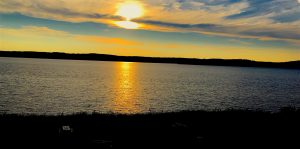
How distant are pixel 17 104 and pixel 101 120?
3412 cm

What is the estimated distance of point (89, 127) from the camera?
22.4 metres

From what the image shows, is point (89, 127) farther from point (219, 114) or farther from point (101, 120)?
point (219, 114)

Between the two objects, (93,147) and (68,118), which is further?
(68,118)

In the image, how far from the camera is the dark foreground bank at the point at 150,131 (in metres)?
18.0

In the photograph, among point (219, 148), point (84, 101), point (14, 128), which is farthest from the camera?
point (84, 101)

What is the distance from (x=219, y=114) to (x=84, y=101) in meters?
38.0

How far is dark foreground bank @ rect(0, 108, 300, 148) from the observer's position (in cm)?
1802

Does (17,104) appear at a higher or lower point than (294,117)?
lower

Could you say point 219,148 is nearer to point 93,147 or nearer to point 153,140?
point 153,140

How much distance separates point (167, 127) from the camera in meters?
23.1

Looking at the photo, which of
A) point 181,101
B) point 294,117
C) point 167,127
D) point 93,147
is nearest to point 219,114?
point 294,117

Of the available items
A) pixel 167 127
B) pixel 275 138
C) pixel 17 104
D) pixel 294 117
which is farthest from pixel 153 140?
pixel 17 104

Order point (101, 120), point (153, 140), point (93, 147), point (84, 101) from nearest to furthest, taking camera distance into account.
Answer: point (93, 147) < point (153, 140) < point (101, 120) < point (84, 101)

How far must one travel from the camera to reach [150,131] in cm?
2180
